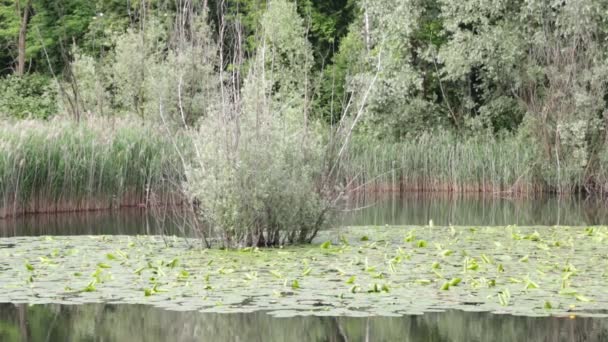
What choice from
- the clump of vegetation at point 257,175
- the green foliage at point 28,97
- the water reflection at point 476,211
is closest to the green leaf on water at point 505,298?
the clump of vegetation at point 257,175

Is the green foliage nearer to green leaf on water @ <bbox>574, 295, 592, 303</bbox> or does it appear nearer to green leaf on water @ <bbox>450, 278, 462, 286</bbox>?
green leaf on water @ <bbox>450, 278, 462, 286</bbox>

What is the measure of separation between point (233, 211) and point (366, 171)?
505 inches

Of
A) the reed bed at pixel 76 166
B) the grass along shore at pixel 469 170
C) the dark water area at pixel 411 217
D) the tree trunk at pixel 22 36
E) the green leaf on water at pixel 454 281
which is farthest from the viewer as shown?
the tree trunk at pixel 22 36

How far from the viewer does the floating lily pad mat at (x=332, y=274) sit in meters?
7.96

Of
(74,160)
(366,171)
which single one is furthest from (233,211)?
(366,171)

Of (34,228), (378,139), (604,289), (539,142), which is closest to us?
(604,289)

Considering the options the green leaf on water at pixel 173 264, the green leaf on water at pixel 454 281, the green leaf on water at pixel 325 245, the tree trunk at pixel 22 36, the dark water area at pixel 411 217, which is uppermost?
the tree trunk at pixel 22 36

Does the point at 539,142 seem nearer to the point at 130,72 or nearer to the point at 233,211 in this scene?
the point at 130,72

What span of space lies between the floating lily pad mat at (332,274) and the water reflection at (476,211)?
2795mm

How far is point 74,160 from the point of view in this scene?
59.1ft

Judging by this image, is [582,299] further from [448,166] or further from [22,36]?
[22,36]

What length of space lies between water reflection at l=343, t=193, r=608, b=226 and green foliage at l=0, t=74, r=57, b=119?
13233 mm

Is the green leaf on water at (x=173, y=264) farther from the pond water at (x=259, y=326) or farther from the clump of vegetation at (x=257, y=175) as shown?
the pond water at (x=259, y=326)

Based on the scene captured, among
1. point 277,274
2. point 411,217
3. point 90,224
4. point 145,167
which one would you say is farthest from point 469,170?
point 277,274
